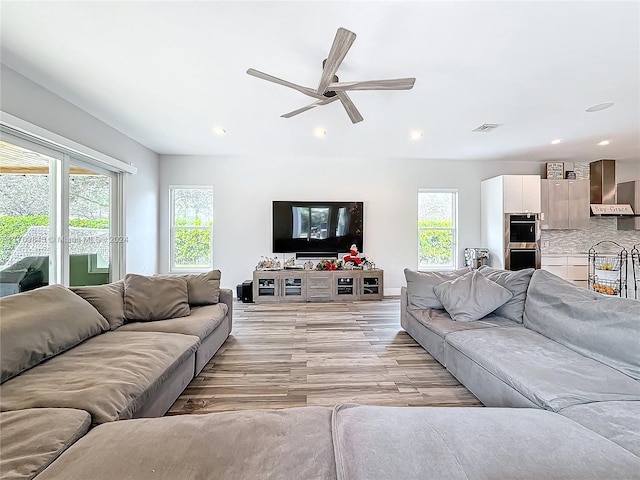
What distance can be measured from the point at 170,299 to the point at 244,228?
3.11 metres

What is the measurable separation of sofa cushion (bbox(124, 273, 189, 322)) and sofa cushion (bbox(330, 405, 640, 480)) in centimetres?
200

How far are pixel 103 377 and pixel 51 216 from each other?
266 centimetres

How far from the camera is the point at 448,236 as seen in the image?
600 cm

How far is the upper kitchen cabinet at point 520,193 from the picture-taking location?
17.4ft

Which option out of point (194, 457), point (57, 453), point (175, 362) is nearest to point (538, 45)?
point (194, 457)

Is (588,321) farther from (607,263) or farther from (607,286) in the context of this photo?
(607,263)

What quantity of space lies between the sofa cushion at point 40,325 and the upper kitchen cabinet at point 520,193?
607 cm

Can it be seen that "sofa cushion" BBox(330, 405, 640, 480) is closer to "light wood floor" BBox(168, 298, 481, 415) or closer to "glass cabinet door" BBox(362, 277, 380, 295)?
"light wood floor" BBox(168, 298, 481, 415)

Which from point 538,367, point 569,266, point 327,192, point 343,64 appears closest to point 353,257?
point 327,192

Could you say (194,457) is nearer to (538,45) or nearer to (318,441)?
(318,441)

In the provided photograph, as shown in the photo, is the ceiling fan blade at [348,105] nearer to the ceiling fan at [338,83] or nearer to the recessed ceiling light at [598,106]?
the ceiling fan at [338,83]

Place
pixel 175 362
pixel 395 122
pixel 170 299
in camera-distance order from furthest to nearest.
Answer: pixel 395 122
pixel 170 299
pixel 175 362

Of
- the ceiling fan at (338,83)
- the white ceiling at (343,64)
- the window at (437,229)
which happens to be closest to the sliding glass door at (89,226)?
the white ceiling at (343,64)

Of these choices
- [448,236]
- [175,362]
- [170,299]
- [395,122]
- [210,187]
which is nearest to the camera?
[175,362]
